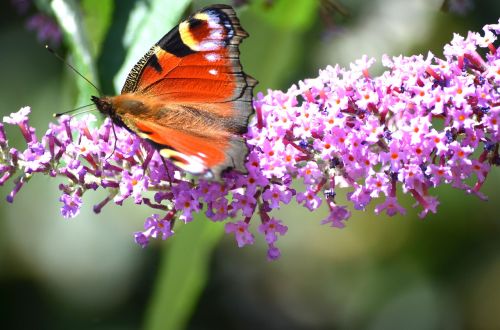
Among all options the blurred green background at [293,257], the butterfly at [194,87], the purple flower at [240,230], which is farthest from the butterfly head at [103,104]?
the blurred green background at [293,257]

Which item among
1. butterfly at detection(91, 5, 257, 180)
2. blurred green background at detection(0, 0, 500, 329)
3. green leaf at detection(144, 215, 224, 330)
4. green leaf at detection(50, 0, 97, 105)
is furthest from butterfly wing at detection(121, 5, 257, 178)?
blurred green background at detection(0, 0, 500, 329)

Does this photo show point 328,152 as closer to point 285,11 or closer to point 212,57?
point 212,57

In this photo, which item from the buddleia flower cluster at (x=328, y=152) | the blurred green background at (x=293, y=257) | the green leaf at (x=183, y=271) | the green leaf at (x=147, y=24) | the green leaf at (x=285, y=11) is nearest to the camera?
the buddleia flower cluster at (x=328, y=152)

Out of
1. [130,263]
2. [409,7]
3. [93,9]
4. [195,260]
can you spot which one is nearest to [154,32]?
→ [93,9]

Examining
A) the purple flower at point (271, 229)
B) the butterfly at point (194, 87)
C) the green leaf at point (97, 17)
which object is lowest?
the purple flower at point (271, 229)

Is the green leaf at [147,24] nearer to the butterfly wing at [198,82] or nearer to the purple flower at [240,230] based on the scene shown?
the butterfly wing at [198,82]

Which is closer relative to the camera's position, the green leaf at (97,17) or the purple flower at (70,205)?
the purple flower at (70,205)

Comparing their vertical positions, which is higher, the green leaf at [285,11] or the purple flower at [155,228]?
the green leaf at [285,11]

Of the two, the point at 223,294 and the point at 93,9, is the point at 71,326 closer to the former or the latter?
the point at 223,294

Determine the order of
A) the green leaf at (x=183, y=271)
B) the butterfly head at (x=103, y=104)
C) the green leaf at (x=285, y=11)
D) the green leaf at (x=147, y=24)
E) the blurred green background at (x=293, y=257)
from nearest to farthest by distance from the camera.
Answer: the butterfly head at (x=103, y=104) → the green leaf at (x=147, y=24) → the green leaf at (x=183, y=271) → the green leaf at (x=285, y=11) → the blurred green background at (x=293, y=257)
